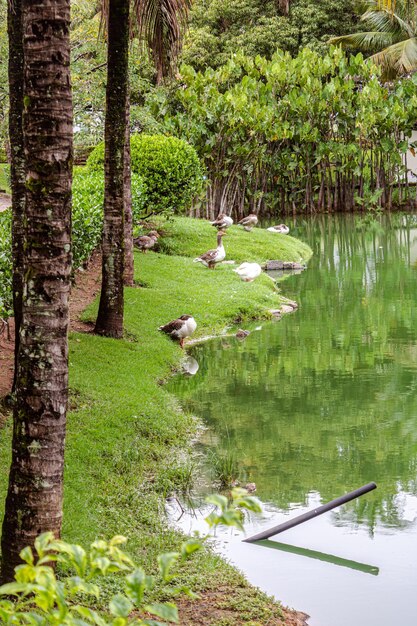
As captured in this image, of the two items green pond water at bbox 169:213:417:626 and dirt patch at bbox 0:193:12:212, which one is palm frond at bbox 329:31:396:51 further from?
green pond water at bbox 169:213:417:626

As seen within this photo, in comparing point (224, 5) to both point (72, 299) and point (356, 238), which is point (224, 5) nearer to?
point (356, 238)

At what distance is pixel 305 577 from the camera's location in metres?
6.84

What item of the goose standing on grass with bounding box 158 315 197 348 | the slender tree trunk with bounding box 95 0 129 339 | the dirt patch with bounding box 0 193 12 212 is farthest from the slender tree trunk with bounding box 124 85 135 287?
the dirt patch with bounding box 0 193 12 212

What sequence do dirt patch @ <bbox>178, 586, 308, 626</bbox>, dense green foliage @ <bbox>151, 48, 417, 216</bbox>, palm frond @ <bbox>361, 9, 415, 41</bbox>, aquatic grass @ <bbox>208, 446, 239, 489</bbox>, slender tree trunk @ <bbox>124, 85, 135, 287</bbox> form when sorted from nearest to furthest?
dirt patch @ <bbox>178, 586, 308, 626</bbox> → aquatic grass @ <bbox>208, 446, 239, 489</bbox> → slender tree trunk @ <bbox>124, 85, 135, 287</bbox> → dense green foliage @ <bbox>151, 48, 417, 216</bbox> → palm frond @ <bbox>361, 9, 415, 41</bbox>

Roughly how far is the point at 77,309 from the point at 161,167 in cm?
823

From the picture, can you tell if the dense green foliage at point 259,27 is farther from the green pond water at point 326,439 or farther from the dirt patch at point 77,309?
the green pond water at point 326,439

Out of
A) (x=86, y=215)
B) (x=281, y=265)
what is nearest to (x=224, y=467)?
(x=86, y=215)

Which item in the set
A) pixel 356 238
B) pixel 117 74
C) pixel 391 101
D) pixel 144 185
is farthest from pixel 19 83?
pixel 391 101

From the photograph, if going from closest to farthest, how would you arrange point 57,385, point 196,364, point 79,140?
point 57,385
point 196,364
point 79,140

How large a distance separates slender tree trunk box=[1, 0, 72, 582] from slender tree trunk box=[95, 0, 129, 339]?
649 centimetres

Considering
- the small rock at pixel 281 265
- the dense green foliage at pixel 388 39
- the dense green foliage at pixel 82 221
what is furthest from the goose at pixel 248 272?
the dense green foliage at pixel 388 39

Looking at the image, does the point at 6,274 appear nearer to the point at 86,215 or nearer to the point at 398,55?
the point at 86,215

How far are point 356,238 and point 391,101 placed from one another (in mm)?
9398

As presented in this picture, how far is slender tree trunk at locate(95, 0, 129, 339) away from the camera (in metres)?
11.7
